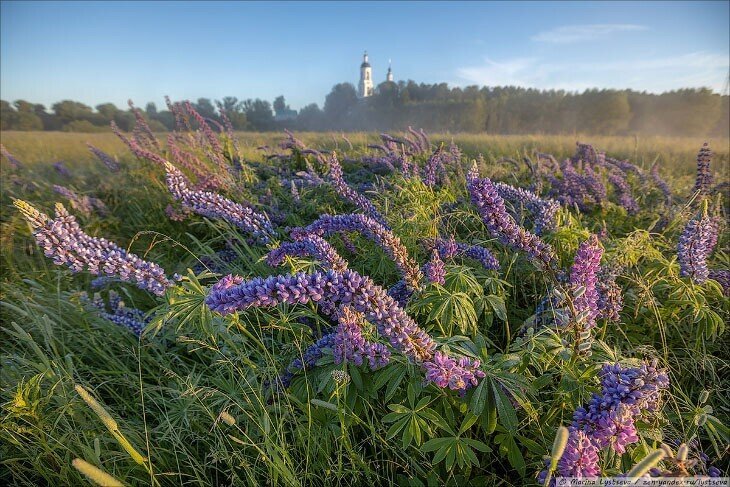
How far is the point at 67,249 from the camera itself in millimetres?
2012

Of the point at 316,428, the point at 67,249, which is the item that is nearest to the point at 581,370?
the point at 316,428

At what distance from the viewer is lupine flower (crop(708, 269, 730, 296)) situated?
8.01 feet

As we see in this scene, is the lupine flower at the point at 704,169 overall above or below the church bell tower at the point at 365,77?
below

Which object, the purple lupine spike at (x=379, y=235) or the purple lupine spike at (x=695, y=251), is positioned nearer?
the purple lupine spike at (x=379, y=235)

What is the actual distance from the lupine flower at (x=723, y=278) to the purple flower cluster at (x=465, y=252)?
58.3 inches

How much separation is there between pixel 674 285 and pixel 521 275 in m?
0.89

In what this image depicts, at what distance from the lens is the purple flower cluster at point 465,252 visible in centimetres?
233

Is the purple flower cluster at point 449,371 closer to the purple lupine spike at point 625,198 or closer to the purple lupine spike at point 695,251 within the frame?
the purple lupine spike at point 695,251

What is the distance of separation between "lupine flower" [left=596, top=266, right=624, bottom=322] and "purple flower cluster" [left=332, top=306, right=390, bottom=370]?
3.68 ft

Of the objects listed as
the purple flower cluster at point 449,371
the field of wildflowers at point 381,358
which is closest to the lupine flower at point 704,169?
the field of wildflowers at point 381,358

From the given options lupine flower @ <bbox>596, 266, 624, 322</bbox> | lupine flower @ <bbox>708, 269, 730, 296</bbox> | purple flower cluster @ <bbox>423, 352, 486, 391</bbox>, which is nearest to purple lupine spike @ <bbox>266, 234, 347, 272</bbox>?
purple flower cluster @ <bbox>423, 352, 486, 391</bbox>

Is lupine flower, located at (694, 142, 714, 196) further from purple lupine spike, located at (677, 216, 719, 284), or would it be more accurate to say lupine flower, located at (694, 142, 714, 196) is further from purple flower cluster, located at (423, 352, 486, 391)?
purple flower cluster, located at (423, 352, 486, 391)

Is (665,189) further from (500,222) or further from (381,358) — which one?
(381,358)

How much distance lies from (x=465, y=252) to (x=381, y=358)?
45.5 inches
